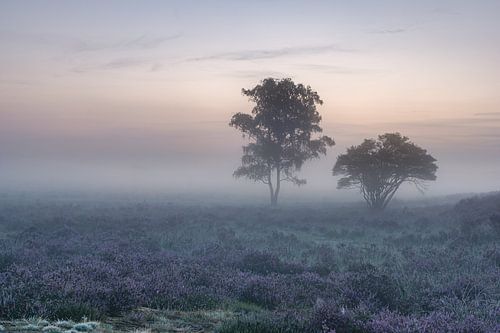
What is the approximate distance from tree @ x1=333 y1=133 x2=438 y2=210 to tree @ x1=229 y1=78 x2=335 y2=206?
9.16 metres

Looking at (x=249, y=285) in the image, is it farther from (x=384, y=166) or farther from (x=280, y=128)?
(x=280, y=128)

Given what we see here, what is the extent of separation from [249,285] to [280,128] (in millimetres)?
35942

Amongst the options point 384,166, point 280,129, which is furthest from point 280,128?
point 384,166

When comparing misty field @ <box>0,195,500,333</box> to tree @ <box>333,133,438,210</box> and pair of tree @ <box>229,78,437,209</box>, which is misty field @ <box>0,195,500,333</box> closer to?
tree @ <box>333,133,438,210</box>

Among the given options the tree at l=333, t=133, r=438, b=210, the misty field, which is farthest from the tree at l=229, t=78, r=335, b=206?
the misty field

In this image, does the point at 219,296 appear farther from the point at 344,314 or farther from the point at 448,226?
the point at 448,226

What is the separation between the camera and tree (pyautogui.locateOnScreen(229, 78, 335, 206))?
146 ft

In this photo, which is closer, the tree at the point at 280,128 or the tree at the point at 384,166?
the tree at the point at 384,166

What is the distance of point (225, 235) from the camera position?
21.5m

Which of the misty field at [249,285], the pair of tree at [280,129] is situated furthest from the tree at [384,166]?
the misty field at [249,285]

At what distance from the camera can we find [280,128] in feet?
146

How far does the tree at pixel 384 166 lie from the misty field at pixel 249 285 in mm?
12918

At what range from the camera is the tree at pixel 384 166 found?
34469 mm

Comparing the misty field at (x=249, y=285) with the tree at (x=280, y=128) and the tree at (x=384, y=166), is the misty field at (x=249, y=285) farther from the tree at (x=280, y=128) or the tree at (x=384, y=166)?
the tree at (x=280, y=128)
